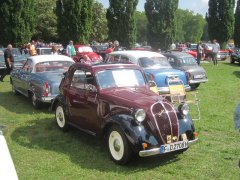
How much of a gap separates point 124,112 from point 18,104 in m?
6.36

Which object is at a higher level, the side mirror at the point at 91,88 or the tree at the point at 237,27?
the tree at the point at 237,27

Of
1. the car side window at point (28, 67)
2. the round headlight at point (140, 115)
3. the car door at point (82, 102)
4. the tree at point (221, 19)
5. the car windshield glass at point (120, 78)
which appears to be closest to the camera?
the round headlight at point (140, 115)

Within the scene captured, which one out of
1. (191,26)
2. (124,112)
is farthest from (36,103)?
(191,26)

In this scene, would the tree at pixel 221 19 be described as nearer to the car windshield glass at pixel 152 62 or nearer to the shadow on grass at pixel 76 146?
the car windshield glass at pixel 152 62

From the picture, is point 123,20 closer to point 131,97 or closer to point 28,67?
point 28,67

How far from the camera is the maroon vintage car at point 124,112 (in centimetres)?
613

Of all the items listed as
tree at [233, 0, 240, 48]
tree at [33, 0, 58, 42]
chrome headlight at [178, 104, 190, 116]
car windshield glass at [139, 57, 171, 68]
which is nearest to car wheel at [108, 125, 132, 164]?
chrome headlight at [178, 104, 190, 116]

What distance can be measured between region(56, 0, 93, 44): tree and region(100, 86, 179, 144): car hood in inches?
910

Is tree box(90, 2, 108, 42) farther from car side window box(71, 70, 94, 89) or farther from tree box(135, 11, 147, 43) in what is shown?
car side window box(71, 70, 94, 89)

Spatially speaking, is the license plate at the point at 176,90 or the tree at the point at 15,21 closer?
the license plate at the point at 176,90

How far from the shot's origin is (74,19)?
2892cm

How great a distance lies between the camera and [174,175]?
19.5 feet

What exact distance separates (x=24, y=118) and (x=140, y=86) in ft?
12.8

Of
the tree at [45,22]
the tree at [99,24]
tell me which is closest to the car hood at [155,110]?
the tree at [45,22]
